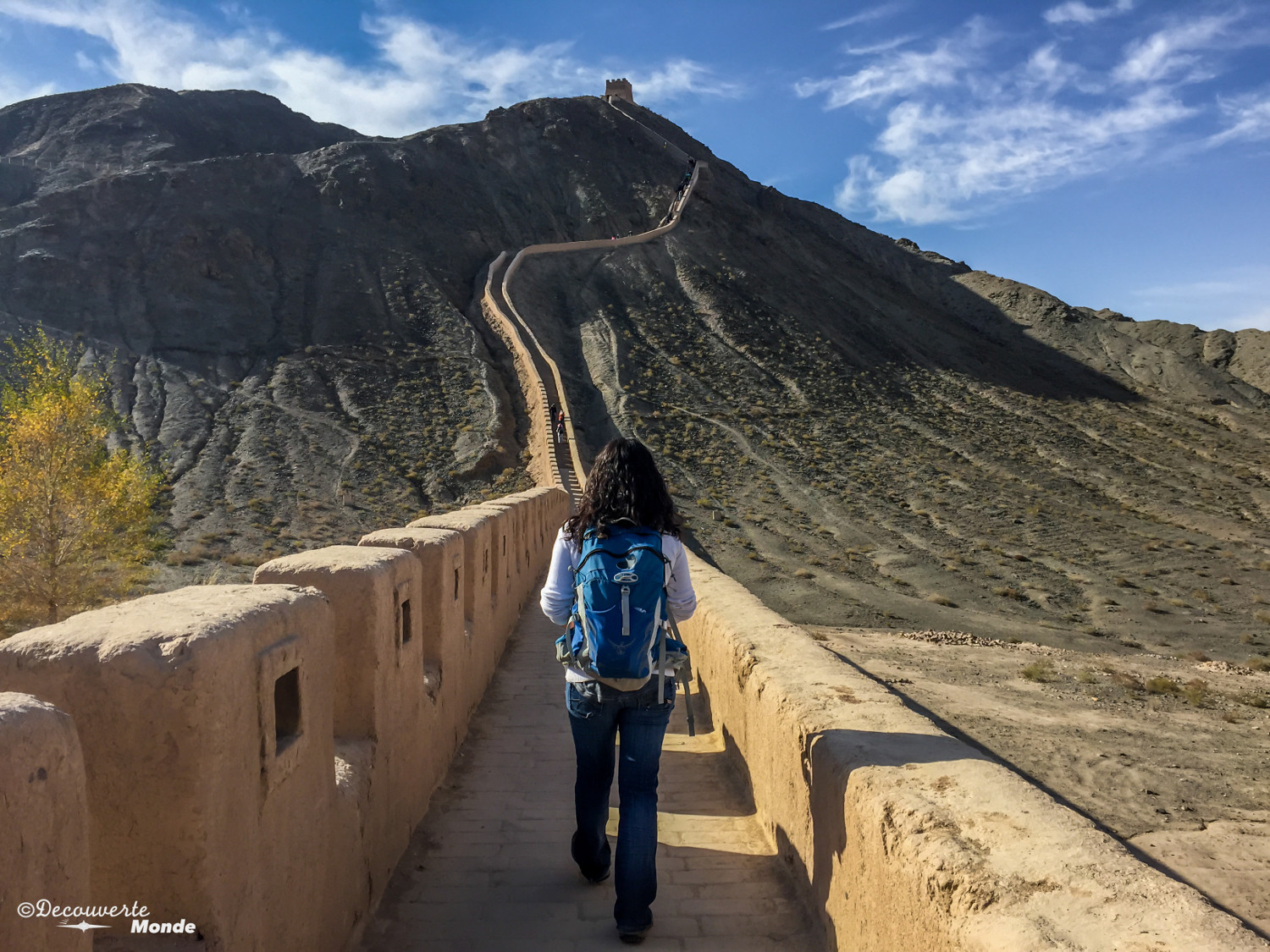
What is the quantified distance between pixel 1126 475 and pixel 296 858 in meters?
33.4

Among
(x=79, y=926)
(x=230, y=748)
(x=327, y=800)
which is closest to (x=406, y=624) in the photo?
(x=327, y=800)

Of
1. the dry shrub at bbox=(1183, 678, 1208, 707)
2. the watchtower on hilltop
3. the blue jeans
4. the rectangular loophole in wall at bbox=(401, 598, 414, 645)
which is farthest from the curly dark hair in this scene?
the watchtower on hilltop

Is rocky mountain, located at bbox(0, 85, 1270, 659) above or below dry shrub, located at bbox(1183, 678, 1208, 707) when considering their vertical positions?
above

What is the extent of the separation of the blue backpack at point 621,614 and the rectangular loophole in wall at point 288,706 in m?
0.97

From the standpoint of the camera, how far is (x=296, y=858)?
2836 mm

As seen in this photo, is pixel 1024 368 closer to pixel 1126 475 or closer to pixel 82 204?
pixel 1126 475

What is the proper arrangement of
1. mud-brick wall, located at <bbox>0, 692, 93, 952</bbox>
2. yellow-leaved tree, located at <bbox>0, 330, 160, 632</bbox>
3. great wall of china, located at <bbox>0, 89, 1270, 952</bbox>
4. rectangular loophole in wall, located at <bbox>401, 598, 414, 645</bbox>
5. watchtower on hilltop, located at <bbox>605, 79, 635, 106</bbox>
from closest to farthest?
mud-brick wall, located at <bbox>0, 692, 93, 952</bbox> → great wall of china, located at <bbox>0, 89, 1270, 952</bbox> → rectangular loophole in wall, located at <bbox>401, 598, 414, 645</bbox> → yellow-leaved tree, located at <bbox>0, 330, 160, 632</bbox> → watchtower on hilltop, located at <bbox>605, 79, 635, 106</bbox>

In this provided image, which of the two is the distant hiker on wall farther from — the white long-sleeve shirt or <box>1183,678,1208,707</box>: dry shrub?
<box>1183,678,1208,707</box>: dry shrub

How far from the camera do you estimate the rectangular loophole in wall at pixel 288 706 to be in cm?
285

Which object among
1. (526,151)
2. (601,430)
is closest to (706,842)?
(601,430)

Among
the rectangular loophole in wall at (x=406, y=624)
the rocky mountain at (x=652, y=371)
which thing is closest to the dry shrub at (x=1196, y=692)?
the rocky mountain at (x=652, y=371)

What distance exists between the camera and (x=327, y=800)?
10.2 ft

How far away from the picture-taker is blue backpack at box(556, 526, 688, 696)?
3303mm

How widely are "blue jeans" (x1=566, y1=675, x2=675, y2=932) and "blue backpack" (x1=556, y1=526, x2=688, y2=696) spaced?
97mm
